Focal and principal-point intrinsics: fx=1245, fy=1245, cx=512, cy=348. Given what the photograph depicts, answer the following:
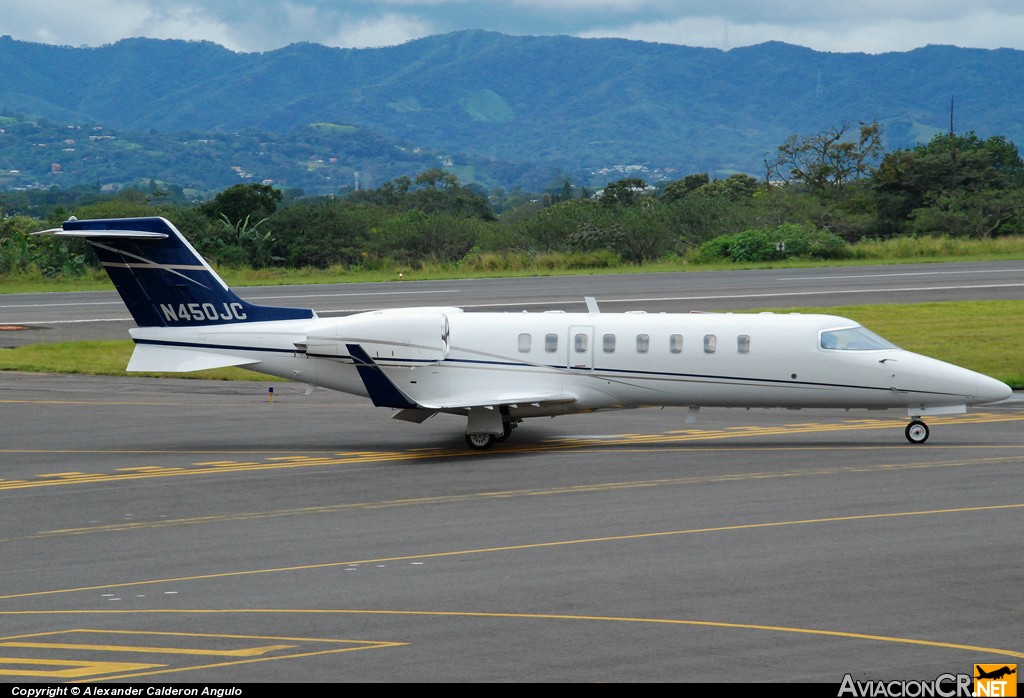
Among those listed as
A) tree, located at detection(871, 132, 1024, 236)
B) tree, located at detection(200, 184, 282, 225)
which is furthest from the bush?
tree, located at detection(200, 184, 282, 225)

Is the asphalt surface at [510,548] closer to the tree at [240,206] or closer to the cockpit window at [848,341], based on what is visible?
the cockpit window at [848,341]

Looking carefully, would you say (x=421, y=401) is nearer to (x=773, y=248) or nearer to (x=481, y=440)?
(x=481, y=440)

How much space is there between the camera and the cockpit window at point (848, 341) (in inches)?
944

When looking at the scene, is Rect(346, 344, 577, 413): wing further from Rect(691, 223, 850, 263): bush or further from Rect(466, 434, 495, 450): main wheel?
Rect(691, 223, 850, 263): bush

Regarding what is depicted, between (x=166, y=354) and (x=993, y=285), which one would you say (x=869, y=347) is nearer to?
(x=166, y=354)

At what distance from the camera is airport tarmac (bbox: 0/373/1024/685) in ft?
40.9

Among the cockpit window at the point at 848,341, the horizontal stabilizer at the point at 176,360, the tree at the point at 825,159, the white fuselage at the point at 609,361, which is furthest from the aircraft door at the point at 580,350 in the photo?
the tree at the point at 825,159

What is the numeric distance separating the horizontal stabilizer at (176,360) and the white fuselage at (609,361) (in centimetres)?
13

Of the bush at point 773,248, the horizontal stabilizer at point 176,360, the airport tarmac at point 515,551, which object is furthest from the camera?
the bush at point 773,248

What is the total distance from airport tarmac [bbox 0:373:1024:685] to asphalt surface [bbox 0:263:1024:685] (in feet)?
0.17

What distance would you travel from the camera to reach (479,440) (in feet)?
80.1

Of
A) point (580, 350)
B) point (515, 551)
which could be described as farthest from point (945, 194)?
point (515, 551)

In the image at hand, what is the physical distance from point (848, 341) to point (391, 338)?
29.1ft

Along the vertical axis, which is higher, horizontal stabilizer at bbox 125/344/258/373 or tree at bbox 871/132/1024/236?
tree at bbox 871/132/1024/236
